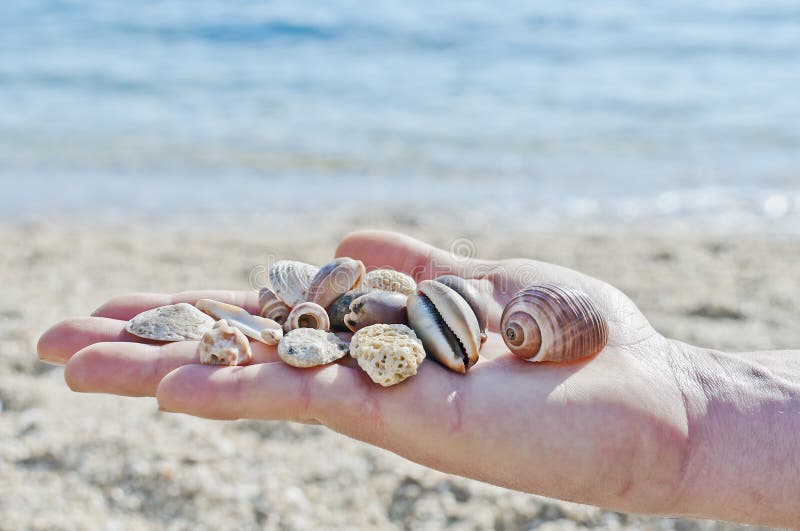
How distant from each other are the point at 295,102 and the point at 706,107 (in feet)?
20.3

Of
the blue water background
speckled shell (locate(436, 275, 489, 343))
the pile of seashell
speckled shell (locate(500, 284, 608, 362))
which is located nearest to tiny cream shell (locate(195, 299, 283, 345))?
the pile of seashell

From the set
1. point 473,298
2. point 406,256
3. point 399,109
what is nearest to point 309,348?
point 473,298

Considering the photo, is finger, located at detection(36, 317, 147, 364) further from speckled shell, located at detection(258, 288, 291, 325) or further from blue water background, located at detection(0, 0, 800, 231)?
blue water background, located at detection(0, 0, 800, 231)

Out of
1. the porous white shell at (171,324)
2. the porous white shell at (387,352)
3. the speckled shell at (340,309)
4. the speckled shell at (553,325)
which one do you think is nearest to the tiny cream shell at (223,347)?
the porous white shell at (171,324)

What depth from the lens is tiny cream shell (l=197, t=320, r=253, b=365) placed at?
224 centimetres

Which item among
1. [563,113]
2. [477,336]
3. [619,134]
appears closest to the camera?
[477,336]

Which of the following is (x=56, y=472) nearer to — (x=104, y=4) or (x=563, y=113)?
(x=563, y=113)

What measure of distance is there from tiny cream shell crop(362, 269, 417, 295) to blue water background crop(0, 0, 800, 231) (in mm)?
→ 4950

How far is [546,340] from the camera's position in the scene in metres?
2.32

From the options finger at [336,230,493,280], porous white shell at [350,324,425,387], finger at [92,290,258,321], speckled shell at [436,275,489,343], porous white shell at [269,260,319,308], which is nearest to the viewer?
porous white shell at [350,324,425,387]

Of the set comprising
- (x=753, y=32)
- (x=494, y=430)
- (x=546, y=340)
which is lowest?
(x=494, y=430)

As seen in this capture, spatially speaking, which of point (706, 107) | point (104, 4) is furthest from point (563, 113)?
point (104, 4)

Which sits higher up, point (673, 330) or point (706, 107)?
point (706, 107)

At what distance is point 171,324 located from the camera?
255 centimetres
